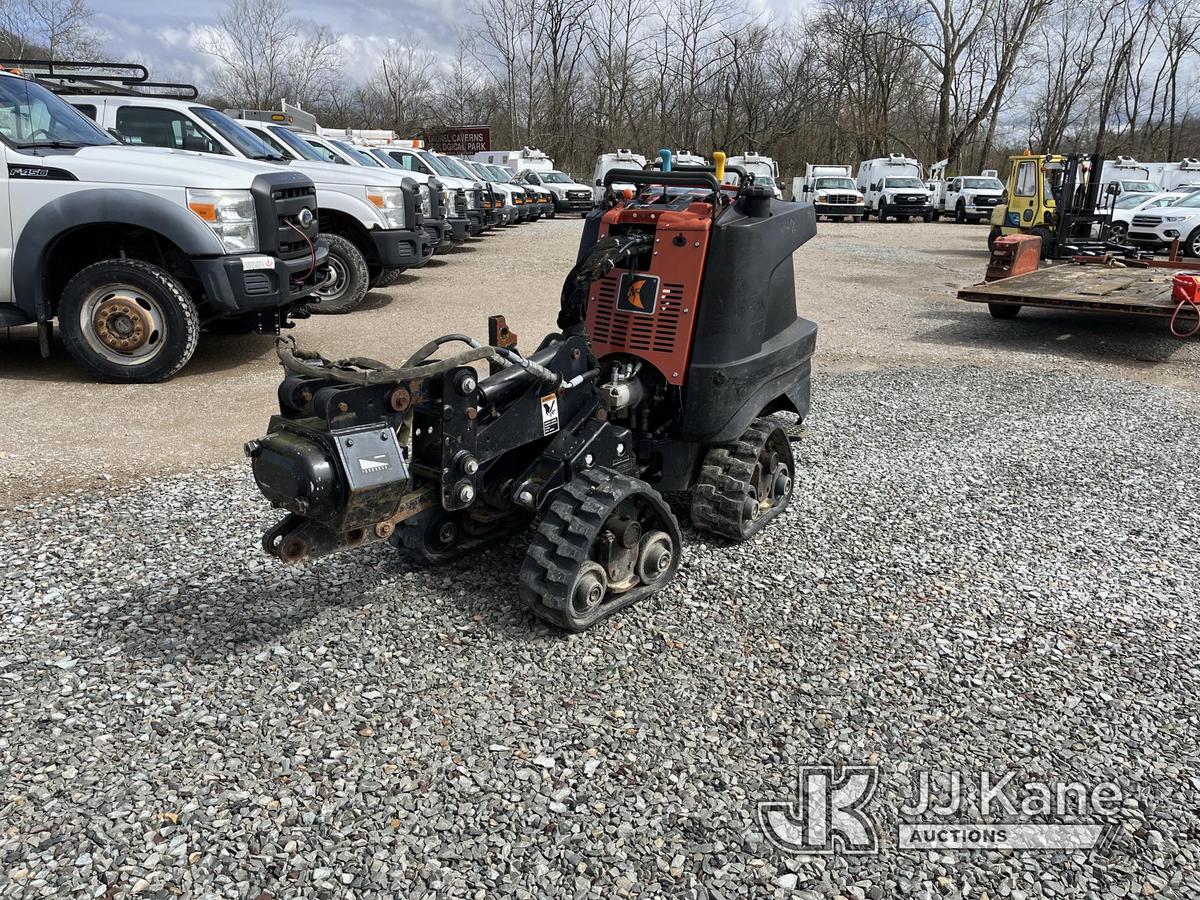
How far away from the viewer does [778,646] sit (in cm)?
335

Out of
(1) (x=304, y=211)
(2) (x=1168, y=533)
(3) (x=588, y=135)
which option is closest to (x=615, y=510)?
(2) (x=1168, y=533)

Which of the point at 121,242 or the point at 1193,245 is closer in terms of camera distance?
the point at 121,242

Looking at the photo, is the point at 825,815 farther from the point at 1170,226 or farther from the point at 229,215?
the point at 1170,226

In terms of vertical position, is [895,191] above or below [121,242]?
above

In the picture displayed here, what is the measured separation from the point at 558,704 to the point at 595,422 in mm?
1191

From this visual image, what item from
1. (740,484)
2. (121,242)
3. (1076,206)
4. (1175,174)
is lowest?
(740,484)

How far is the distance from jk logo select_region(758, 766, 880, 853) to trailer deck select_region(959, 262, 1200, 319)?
836 centimetres

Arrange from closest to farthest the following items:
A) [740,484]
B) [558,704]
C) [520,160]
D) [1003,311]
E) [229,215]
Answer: [558,704], [740,484], [229,215], [1003,311], [520,160]

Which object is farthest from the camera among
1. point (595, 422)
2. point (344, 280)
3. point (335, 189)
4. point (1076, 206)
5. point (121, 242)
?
point (1076, 206)

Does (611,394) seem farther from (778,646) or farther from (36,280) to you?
(36,280)

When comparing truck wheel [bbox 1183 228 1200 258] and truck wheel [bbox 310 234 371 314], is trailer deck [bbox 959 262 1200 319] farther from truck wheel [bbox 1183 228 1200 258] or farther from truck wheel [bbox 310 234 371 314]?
truck wheel [bbox 1183 228 1200 258]

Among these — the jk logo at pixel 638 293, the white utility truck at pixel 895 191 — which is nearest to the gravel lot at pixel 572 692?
the jk logo at pixel 638 293

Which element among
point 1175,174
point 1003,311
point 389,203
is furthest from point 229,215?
point 1175,174

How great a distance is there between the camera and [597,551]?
342 centimetres
